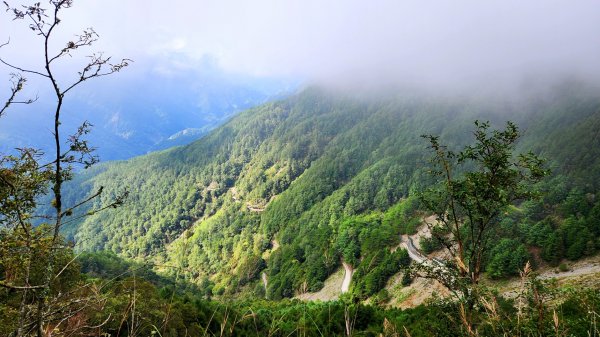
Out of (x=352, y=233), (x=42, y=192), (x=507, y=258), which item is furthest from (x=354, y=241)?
(x=42, y=192)

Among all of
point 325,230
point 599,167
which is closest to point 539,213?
point 599,167

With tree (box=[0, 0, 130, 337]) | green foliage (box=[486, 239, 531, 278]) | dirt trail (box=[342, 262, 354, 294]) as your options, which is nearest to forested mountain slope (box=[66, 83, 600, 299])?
green foliage (box=[486, 239, 531, 278])

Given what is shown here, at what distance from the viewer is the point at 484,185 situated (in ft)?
44.5

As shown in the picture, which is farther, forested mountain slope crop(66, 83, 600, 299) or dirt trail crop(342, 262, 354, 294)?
dirt trail crop(342, 262, 354, 294)

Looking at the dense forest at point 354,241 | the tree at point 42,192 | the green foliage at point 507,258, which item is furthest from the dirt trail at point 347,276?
the tree at point 42,192

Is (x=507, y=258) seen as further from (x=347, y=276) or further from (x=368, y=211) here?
(x=368, y=211)

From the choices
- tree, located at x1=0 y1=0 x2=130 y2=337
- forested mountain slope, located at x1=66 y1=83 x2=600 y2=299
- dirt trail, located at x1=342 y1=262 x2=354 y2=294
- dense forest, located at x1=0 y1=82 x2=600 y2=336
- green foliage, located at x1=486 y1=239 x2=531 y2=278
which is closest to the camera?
tree, located at x1=0 y1=0 x2=130 y2=337

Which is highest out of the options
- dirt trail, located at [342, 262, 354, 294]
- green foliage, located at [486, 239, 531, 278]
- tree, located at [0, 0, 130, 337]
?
tree, located at [0, 0, 130, 337]

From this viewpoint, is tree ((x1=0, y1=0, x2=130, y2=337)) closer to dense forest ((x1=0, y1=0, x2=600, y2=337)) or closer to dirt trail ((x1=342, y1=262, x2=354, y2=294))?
dense forest ((x1=0, y1=0, x2=600, y2=337))

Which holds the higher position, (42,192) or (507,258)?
(42,192)

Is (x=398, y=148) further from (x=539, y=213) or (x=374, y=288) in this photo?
(x=374, y=288)

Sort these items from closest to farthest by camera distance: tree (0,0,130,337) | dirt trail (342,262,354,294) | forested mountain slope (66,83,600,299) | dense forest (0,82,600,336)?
1. tree (0,0,130,337)
2. dense forest (0,82,600,336)
3. forested mountain slope (66,83,600,299)
4. dirt trail (342,262,354,294)

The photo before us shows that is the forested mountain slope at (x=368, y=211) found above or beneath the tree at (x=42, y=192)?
beneath

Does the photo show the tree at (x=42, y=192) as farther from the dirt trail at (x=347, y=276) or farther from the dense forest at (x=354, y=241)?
the dirt trail at (x=347, y=276)
